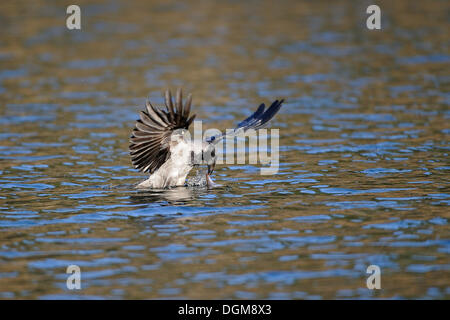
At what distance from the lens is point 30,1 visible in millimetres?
32031

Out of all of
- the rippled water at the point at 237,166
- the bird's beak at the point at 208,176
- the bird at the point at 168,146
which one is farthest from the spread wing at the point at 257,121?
the rippled water at the point at 237,166

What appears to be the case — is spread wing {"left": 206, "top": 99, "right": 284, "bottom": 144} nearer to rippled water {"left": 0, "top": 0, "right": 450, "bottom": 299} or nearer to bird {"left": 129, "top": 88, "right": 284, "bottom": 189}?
bird {"left": 129, "top": 88, "right": 284, "bottom": 189}

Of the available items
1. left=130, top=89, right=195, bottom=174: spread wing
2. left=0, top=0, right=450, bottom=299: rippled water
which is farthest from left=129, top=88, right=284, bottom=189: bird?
left=0, top=0, right=450, bottom=299: rippled water

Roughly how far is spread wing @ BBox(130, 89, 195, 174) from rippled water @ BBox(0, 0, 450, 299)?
0.54 m

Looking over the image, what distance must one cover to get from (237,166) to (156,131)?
315cm

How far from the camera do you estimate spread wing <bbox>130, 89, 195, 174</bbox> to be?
9.33m

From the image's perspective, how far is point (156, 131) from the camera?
998cm

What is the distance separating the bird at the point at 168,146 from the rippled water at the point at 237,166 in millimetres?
355

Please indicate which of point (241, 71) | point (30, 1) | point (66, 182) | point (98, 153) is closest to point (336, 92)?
point (241, 71)

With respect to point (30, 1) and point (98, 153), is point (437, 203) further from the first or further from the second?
point (30, 1)

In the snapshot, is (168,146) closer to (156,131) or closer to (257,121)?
(156,131)

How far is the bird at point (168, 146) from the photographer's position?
31.8ft

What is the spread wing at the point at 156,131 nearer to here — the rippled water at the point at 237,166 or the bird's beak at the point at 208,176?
the rippled water at the point at 237,166
